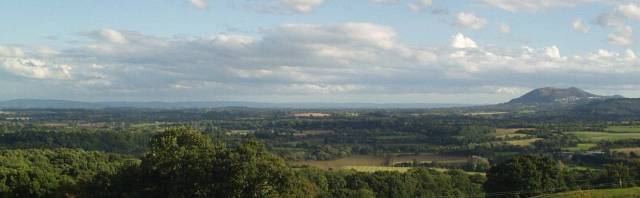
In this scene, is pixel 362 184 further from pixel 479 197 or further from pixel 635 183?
pixel 635 183

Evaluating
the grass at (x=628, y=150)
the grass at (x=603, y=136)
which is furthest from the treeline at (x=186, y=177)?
the grass at (x=603, y=136)

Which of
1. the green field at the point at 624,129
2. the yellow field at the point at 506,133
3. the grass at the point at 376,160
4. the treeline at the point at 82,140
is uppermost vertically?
the green field at the point at 624,129

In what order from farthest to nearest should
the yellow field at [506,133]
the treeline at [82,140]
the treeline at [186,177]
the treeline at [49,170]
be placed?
the yellow field at [506,133] → the treeline at [82,140] → the treeline at [49,170] → the treeline at [186,177]

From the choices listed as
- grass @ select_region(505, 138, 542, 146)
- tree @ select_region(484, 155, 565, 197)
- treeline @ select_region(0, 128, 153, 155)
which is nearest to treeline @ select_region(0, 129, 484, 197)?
tree @ select_region(484, 155, 565, 197)

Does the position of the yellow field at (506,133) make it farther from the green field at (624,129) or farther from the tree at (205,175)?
the tree at (205,175)

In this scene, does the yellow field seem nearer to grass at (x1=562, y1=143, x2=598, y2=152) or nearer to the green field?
the green field

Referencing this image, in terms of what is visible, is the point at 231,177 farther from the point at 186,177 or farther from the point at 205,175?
the point at 186,177

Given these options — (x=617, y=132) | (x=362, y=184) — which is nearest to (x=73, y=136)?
(x=362, y=184)

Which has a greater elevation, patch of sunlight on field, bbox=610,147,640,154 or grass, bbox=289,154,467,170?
patch of sunlight on field, bbox=610,147,640,154

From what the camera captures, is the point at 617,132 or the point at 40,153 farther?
the point at 617,132
